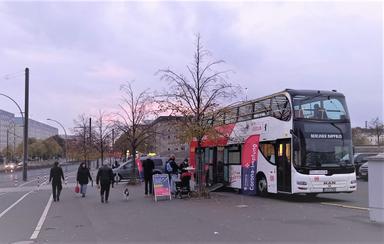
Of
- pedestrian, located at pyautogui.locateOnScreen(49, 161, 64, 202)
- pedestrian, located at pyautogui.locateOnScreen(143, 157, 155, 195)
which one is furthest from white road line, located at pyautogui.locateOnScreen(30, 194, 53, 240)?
pedestrian, located at pyautogui.locateOnScreen(143, 157, 155, 195)

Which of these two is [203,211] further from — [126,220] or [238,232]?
[238,232]

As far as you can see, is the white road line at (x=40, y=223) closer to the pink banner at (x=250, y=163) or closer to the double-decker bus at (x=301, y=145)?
the pink banner at (x=250, y=163)

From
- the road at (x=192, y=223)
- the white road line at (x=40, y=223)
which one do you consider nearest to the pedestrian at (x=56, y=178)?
the white road line at (x=40, y=223)

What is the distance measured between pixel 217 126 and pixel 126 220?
1149cm

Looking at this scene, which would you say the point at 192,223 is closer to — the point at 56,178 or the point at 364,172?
the point at 56,178

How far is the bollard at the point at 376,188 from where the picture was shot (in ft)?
41.9

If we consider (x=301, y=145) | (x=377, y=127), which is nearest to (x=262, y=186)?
(x=301, y=145)

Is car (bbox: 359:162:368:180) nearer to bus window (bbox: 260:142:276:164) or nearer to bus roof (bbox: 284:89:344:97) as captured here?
bus window (bbox: 260:142:276:164)

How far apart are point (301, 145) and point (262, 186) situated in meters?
3.32

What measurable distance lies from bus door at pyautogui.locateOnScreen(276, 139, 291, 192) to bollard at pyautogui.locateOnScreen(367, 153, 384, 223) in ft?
21.6

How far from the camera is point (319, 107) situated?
19.9 meters

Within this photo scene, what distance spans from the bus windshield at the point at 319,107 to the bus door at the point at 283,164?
46.8 inches

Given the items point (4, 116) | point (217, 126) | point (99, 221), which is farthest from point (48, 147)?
point (99, 221)

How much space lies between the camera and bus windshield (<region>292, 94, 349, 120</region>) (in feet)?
64.4
